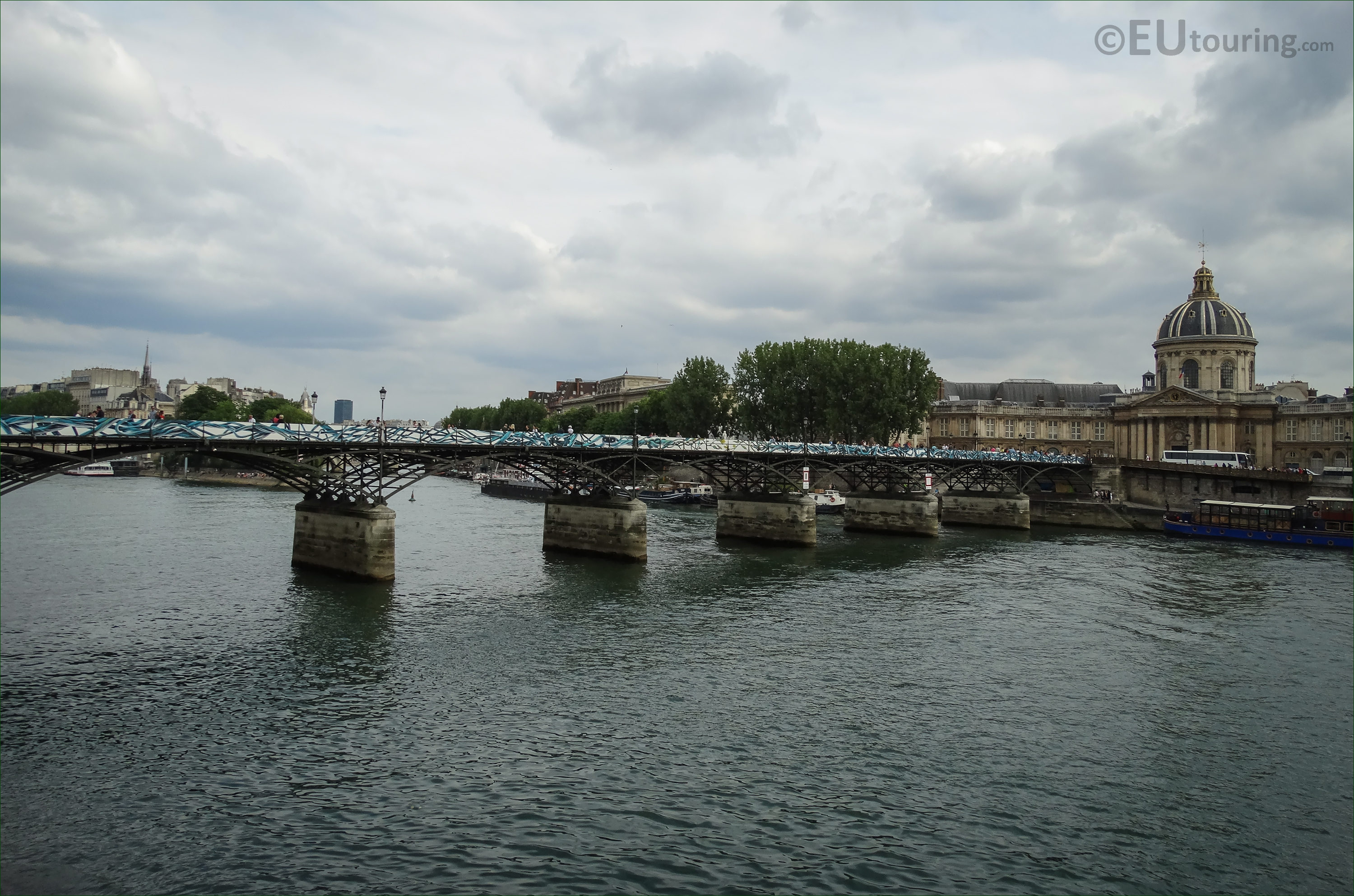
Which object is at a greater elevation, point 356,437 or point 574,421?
point 574,421

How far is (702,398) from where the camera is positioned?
103 meters

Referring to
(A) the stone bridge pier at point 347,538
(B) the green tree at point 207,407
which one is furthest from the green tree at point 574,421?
(A) the stone bridge pier at point 347,538

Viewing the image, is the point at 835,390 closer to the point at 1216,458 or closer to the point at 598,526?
the point at 1216,458

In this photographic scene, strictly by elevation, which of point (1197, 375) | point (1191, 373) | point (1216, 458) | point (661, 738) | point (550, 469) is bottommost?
point (661, 738)

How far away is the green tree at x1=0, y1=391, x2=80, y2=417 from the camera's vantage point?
480 ft

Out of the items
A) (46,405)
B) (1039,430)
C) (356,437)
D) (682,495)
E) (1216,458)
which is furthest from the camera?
(46,405)

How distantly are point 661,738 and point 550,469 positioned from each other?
32663 millimetres

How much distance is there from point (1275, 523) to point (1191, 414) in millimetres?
40871

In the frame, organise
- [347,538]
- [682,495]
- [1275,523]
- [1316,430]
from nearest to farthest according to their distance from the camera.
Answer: [347,538] → [1275,523] → [1316,430] → [682,495]

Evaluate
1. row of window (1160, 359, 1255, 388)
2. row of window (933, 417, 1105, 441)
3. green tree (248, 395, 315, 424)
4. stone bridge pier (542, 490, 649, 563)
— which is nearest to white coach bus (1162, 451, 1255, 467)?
row of window (1160, 359, 1255, 388)

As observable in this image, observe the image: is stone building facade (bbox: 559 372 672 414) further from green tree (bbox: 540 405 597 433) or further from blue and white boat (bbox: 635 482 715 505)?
blue and white boat (bbox: 635 482 715 505)

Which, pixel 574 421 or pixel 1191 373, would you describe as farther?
pixel 574 421

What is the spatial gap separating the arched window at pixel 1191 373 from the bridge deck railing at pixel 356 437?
55747 millimetres

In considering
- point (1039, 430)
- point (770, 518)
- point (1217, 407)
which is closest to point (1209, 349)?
point (1217, 407)
